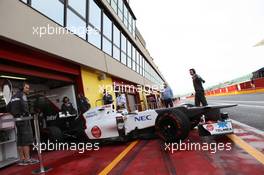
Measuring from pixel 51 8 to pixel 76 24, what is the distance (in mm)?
1968

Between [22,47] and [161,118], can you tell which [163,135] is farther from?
[22,47]

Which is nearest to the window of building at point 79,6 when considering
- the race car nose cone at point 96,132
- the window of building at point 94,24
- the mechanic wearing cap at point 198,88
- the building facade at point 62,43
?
the building facade at point 62,43

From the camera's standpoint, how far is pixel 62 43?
8.88 meters

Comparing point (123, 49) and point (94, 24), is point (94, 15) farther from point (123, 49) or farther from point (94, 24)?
point (123, 49)

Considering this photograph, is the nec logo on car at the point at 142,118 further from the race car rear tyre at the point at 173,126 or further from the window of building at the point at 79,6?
the window of building at the point at 79,6

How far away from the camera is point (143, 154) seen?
527 cm

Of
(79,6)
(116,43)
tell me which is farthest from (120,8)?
(79,6)

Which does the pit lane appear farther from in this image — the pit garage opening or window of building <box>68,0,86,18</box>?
window of building <box>68,0,86,18</box>

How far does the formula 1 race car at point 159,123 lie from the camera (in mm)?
5531

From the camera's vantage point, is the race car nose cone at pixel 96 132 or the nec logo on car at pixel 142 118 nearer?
the nec logo on car at pixel 142 118

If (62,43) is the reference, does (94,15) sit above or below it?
above

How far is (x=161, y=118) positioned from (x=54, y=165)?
250cm

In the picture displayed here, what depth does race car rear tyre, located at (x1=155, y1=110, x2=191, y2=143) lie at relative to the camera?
5.48 meters

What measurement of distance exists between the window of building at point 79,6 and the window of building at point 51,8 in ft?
2.90
